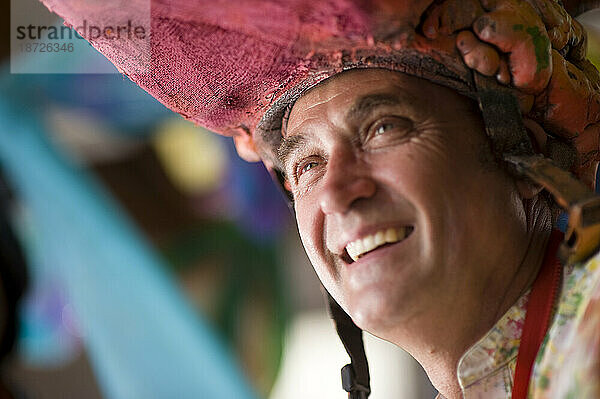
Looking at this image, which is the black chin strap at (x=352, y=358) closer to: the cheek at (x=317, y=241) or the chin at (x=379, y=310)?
the cheek at (x=317, y=241)

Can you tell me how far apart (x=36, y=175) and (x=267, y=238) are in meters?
1.21

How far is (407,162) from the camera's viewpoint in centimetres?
115

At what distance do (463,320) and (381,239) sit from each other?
7.7 inches

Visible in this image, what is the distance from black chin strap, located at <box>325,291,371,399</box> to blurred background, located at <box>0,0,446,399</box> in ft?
4.99

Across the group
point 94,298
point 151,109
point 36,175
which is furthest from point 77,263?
point 151,109

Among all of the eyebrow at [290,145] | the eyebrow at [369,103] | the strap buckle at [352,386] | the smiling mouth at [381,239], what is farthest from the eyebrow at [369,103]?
the strap buckle at [352,386]

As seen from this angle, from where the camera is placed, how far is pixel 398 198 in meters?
1.12

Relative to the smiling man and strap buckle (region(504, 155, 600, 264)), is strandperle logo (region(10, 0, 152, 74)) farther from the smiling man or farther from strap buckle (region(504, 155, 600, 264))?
strap buckle (region(504, 155, 600, 264))

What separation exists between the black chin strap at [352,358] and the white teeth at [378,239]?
35 cm

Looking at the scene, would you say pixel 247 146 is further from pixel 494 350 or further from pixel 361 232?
pixel 494 350

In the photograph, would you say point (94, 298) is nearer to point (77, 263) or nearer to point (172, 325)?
point (77, 263)

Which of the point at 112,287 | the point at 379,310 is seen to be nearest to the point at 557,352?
the point at 379,310

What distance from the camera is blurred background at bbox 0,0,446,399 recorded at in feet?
10.2

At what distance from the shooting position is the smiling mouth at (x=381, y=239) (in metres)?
1.13
